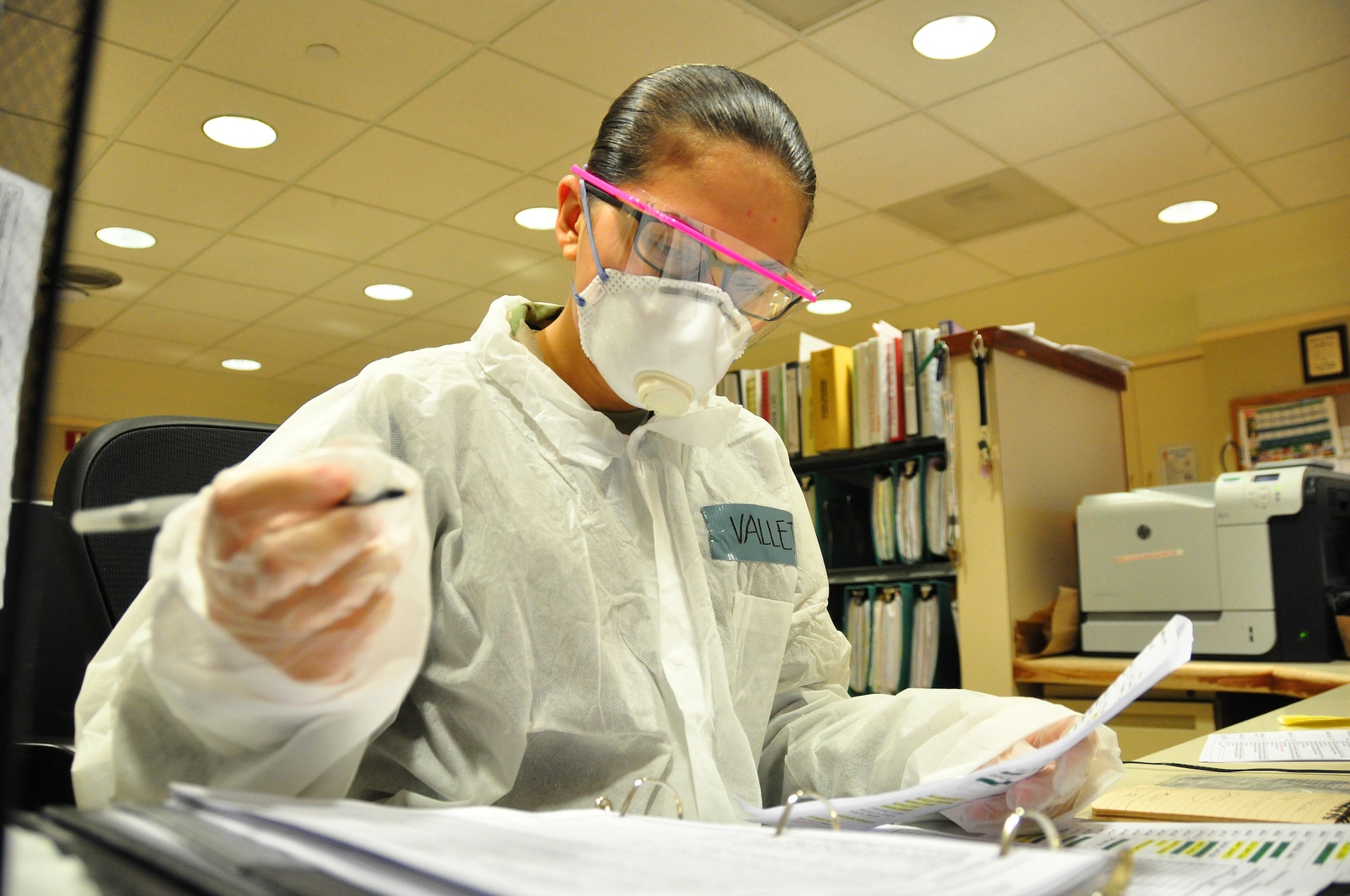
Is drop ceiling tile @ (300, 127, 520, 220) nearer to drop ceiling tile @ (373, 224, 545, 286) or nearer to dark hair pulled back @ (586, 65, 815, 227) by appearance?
drop ceiling tile @ (373, 224, 545, 286)

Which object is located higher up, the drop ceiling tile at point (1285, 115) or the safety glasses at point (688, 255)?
the drop ceiling tile at point (1285, 115)

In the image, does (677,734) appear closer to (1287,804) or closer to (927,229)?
(1287,804)

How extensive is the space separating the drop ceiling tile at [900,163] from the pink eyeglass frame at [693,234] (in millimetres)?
2533

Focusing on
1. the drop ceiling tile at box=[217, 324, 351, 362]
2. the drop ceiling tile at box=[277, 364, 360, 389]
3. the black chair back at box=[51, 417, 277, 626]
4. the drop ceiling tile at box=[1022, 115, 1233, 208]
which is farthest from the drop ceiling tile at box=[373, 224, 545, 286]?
the black chair back at box=[51, 417, 277, 626]

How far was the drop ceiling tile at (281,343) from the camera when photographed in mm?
5534

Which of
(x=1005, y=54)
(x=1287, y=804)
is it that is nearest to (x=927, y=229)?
(x=1005, y=54)

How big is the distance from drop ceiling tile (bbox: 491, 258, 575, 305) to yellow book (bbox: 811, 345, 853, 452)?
6.18 feet

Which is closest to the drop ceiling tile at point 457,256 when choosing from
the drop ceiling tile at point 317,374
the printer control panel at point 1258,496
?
the drop ceiling tile at point 317,374

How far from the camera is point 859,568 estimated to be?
2875 millimetres

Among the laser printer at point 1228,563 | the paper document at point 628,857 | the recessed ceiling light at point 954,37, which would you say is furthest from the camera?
the recessed ceiling light at point 954,37

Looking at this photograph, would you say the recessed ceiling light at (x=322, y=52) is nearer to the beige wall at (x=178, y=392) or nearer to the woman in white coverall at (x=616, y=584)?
the woman in white coverall at (x=616, y=584)

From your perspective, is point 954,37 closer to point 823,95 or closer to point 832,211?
point 823,95

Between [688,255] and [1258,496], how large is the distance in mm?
1908

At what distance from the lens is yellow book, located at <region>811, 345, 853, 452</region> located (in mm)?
2889
